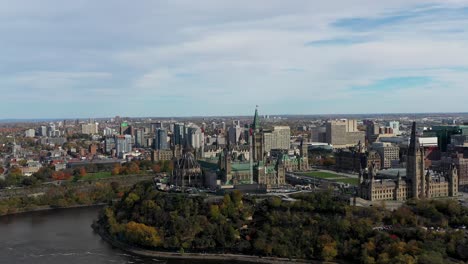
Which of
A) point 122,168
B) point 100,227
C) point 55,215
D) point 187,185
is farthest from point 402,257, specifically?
point 122,168

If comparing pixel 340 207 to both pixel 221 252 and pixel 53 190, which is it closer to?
pixel 221 252

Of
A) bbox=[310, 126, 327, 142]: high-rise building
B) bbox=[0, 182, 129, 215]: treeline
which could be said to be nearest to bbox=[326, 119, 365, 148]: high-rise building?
bbox=[310, 126, 327, 142]: high-rise building

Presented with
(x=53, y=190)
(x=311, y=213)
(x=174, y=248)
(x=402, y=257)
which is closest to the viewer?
(x=402, y=257)

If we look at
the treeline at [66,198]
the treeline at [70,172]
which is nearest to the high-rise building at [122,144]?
the treeline at [70,172]

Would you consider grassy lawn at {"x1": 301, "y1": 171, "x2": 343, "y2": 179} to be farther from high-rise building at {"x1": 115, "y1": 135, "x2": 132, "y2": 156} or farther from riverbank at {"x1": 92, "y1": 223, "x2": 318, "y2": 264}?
high-rise building at {"x1": 115, "y1": 135, "x2": 132, "y2": 156}

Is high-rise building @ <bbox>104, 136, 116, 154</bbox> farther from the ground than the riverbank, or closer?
farther from the ground
